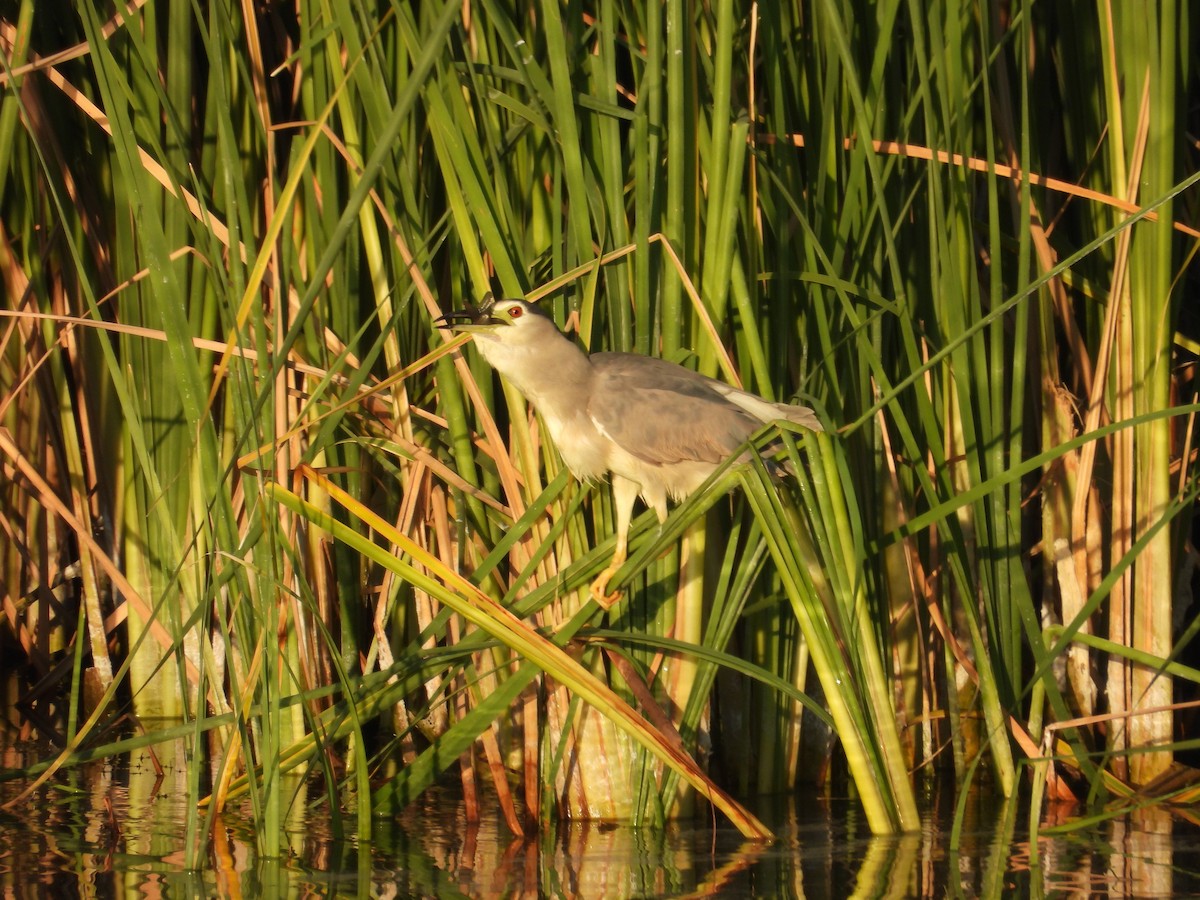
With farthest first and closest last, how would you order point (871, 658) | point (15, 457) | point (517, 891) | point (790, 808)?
point (15, 457), point (790, 808), point (871, 658), point (517, 891)

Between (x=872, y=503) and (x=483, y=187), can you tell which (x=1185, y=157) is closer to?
(x=872, y=503)

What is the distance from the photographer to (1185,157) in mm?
3871

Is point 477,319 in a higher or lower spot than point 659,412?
higher

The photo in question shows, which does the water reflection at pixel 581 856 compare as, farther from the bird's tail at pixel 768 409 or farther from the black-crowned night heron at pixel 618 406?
the bird's tail at pixel 768 409

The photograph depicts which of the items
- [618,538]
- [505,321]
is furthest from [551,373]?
[618,538]

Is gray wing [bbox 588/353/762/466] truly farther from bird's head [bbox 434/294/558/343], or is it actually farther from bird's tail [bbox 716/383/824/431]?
bird's head [bbox 434/294/558/343]

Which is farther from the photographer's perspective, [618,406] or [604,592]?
[618,406]

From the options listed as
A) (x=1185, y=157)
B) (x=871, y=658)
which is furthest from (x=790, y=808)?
(x=1185, y=157)

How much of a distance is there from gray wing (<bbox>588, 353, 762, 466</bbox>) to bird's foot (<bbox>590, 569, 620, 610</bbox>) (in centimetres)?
31

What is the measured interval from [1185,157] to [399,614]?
2573 millimetres

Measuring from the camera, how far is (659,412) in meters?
3.11

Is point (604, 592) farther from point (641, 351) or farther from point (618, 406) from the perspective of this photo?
point (641, 351)

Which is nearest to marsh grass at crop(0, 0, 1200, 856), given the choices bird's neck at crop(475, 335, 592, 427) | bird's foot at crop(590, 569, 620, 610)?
bird's foot at crop(590, 569, 620, 610)

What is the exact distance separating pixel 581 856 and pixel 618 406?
998mm
